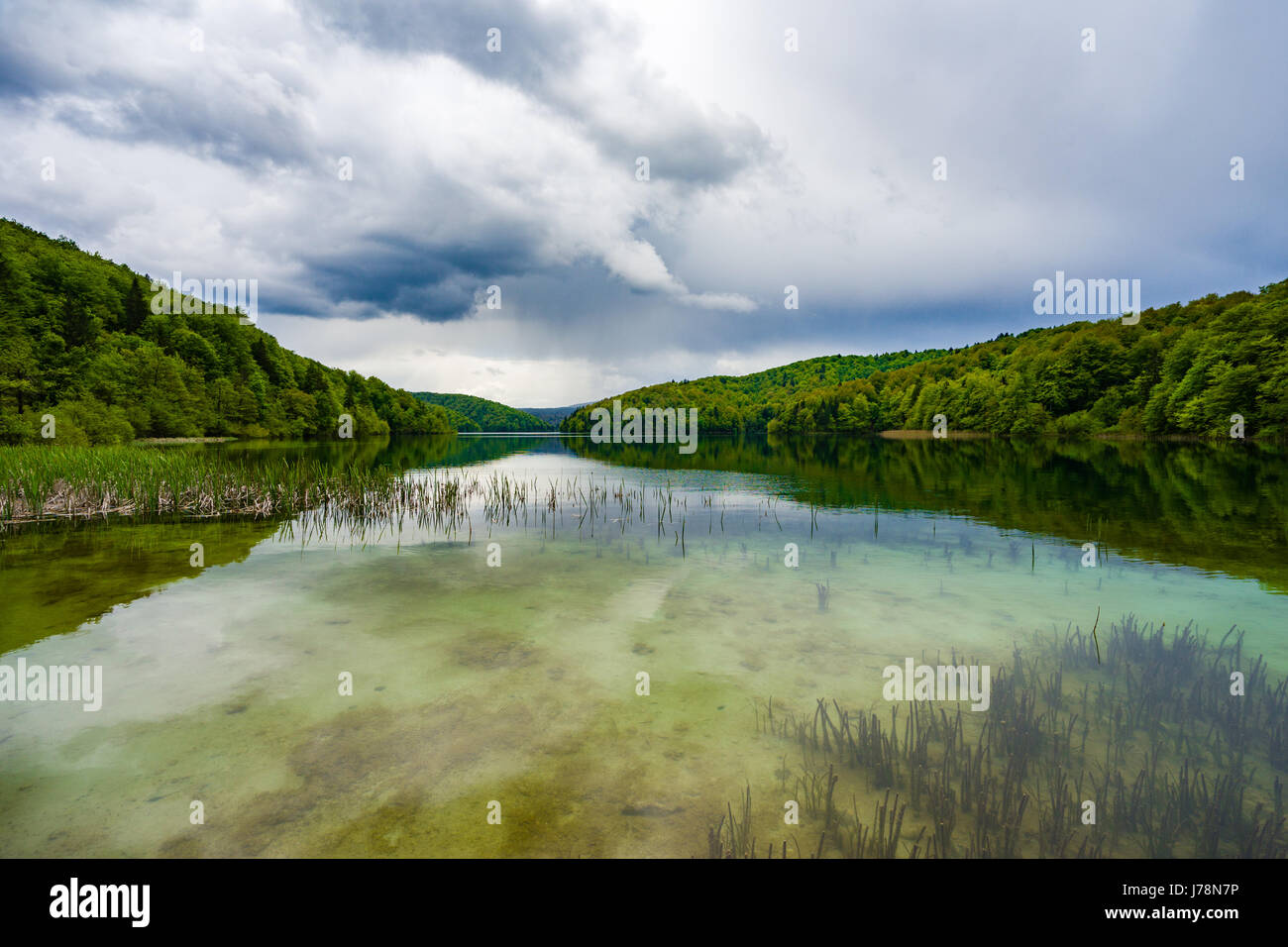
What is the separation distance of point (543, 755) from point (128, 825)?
12.6 feet

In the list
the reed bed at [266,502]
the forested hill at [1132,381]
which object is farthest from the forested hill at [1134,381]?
the reed bed at [266,502]

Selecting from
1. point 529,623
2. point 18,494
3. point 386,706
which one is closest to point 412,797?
point 386,706

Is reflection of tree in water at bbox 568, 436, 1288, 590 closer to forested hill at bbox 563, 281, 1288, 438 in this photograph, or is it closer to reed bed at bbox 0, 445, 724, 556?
reed bed at bbox 0, 445, 724, 556

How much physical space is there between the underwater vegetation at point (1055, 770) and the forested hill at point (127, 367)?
63.8 metres

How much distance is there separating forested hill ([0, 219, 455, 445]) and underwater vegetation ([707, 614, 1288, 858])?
209 feet

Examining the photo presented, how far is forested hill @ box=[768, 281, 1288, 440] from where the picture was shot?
75.8m

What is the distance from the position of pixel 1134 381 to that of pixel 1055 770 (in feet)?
444

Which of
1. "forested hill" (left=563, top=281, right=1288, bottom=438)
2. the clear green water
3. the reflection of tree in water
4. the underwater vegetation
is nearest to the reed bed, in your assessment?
the clear green water

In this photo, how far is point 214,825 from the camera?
509 cm

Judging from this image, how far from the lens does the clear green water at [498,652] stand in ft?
17.4

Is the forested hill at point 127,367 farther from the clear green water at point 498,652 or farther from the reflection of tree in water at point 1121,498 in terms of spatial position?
the reflection of tree in water at point 1121,498

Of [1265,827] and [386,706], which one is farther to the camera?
[386,706]

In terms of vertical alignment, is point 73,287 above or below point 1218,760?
above
